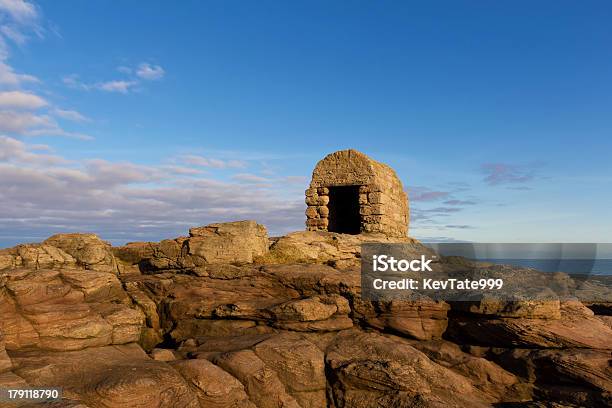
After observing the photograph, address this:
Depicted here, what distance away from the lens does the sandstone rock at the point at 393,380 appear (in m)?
9.97

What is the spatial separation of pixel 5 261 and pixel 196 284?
5596 mm

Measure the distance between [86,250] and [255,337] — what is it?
6.71 meters

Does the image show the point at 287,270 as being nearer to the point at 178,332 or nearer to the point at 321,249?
the point at 321,249

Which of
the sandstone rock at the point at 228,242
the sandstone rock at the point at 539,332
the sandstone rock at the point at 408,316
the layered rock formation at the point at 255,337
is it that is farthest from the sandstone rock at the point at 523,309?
the sandstone rock at the point at 228,242

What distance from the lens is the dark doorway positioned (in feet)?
74.7

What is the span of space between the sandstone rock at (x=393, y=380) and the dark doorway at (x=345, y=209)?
1174cm

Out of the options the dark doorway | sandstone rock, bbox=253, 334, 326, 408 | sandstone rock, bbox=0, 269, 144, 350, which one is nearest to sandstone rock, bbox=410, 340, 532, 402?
sandstone rock, bbox=253, 334, 326, 408

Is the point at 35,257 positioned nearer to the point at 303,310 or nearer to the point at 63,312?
the point at 63,312

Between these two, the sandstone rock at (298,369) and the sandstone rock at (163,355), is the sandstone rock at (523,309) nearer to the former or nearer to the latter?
the sandstone rock at (298,369)

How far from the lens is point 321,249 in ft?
52.5

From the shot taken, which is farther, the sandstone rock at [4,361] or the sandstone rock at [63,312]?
the sandstone rock at [63,312]

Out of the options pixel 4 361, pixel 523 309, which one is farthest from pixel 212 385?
A: pixel 523 309

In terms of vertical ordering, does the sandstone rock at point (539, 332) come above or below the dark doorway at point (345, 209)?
below

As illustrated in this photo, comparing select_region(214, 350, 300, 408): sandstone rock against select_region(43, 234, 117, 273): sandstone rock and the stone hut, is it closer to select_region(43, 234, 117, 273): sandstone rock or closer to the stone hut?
select_region(43, 234, 117, 273): sandstone rock
